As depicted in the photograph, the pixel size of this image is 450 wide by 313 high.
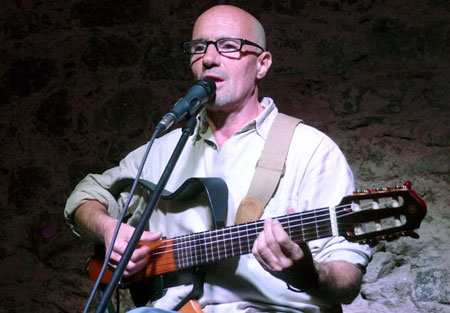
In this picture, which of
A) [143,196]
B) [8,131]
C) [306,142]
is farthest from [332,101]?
[8,131]

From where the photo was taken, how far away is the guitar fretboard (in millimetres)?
1300

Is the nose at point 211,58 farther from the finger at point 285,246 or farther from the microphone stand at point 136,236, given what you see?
the finger at point 285,246

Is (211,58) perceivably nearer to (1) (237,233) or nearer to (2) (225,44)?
(2) (225,44)

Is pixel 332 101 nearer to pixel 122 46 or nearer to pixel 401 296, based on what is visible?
pixel 401 296

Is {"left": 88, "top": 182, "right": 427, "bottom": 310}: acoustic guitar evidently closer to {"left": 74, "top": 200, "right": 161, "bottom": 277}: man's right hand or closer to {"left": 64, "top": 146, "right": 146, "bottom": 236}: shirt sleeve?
{"left": 74, "top": 200, "right": 161, "bottom": 277}: man's right hand

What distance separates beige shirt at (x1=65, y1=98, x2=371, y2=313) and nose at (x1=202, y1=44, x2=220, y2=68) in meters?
0.22

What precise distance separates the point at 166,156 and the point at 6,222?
114cm

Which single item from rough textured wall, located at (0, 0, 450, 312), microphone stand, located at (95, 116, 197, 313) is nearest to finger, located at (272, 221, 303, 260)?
microphone stand, located at (95, 116, 197, 313)

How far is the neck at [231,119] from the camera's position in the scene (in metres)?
1.85

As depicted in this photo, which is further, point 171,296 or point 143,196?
point 143,196

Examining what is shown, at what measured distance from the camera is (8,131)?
268cm

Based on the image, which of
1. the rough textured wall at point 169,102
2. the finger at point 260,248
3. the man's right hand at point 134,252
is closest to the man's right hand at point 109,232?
the man's right hand at point 134,252

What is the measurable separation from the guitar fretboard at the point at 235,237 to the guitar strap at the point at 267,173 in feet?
0.39

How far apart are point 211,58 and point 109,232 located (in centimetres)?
63
